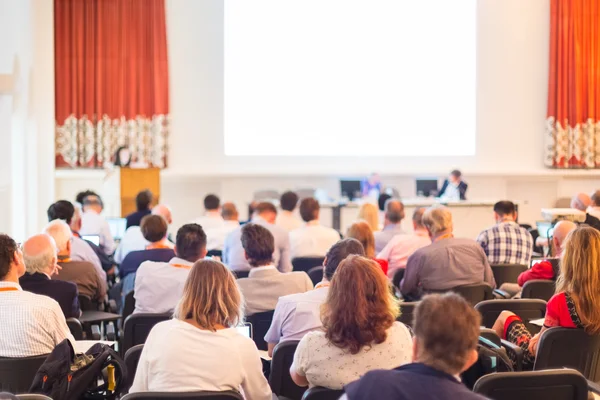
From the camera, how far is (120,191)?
11180 millimetres

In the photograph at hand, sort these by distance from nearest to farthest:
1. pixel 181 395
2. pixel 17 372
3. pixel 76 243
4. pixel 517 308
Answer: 1. pixel 181 395
2. pixel 17 372
3. pixel 517 308
4. pixel 76 243

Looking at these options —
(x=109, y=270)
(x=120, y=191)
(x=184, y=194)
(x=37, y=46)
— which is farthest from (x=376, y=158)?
(x=109, y=270)

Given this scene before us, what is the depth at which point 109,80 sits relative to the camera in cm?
1296

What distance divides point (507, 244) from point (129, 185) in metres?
6.20

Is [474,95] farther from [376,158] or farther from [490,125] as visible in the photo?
[376,158]

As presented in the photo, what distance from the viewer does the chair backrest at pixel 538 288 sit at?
5.27 m

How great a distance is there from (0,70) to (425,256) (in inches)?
274

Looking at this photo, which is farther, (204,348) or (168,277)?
(168,277)

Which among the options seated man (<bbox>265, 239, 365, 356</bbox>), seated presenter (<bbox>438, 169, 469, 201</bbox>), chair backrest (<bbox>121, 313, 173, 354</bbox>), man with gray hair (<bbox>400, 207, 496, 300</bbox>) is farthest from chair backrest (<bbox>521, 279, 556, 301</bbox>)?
seated presenter (<bbox>438, 169, 469, 201</bbox>)

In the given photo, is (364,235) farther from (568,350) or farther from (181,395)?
(181,395)

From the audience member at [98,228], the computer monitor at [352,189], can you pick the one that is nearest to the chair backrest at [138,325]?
the audience member at [98,228]

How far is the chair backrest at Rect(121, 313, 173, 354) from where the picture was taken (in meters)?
4.27

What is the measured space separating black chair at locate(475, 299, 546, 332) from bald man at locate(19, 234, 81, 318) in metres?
2.22

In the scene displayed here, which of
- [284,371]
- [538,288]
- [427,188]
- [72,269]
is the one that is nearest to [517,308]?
[538,288]
